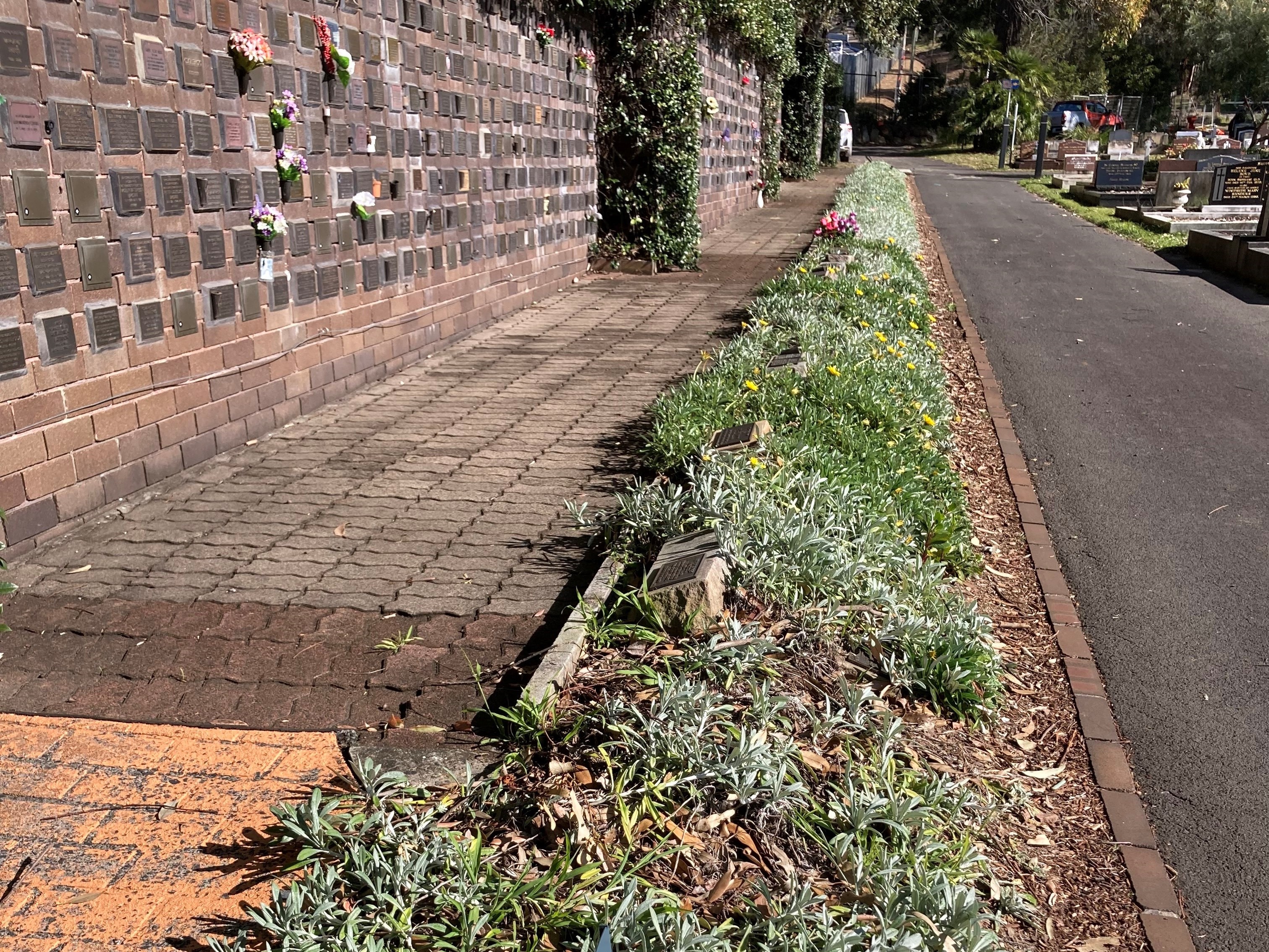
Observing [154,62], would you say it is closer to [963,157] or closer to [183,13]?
[183,13]

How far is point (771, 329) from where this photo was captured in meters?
8.62

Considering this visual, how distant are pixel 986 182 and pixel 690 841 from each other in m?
33.4

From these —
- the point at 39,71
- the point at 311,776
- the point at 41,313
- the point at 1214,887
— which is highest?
the point at 39,71

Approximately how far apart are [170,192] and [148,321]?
673 mm

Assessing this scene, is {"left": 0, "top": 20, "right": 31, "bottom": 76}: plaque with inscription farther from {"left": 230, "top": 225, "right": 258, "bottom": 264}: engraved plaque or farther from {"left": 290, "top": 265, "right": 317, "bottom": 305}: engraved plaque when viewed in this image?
{"left": 290, "top": 265, "right": 317, "bottom": 305}: engraved plaque

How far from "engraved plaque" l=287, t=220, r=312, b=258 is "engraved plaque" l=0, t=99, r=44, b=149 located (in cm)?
204

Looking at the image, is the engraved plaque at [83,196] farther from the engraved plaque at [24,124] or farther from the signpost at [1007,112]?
the signpost at [1007,112]

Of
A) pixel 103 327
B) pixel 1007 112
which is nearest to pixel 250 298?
pixel 103 327

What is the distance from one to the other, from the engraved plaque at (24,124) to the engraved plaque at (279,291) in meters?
1.93

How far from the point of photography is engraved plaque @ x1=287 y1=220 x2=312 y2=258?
22.5ft

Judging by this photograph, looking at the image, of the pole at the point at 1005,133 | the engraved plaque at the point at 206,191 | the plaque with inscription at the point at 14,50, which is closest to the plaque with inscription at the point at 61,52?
the plaque with inscription at the point at 14,50

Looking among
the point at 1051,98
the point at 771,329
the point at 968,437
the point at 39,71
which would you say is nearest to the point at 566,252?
the point at 771,329

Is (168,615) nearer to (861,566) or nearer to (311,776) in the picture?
(311,776)

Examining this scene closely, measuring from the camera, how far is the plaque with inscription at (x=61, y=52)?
4.82 metres
